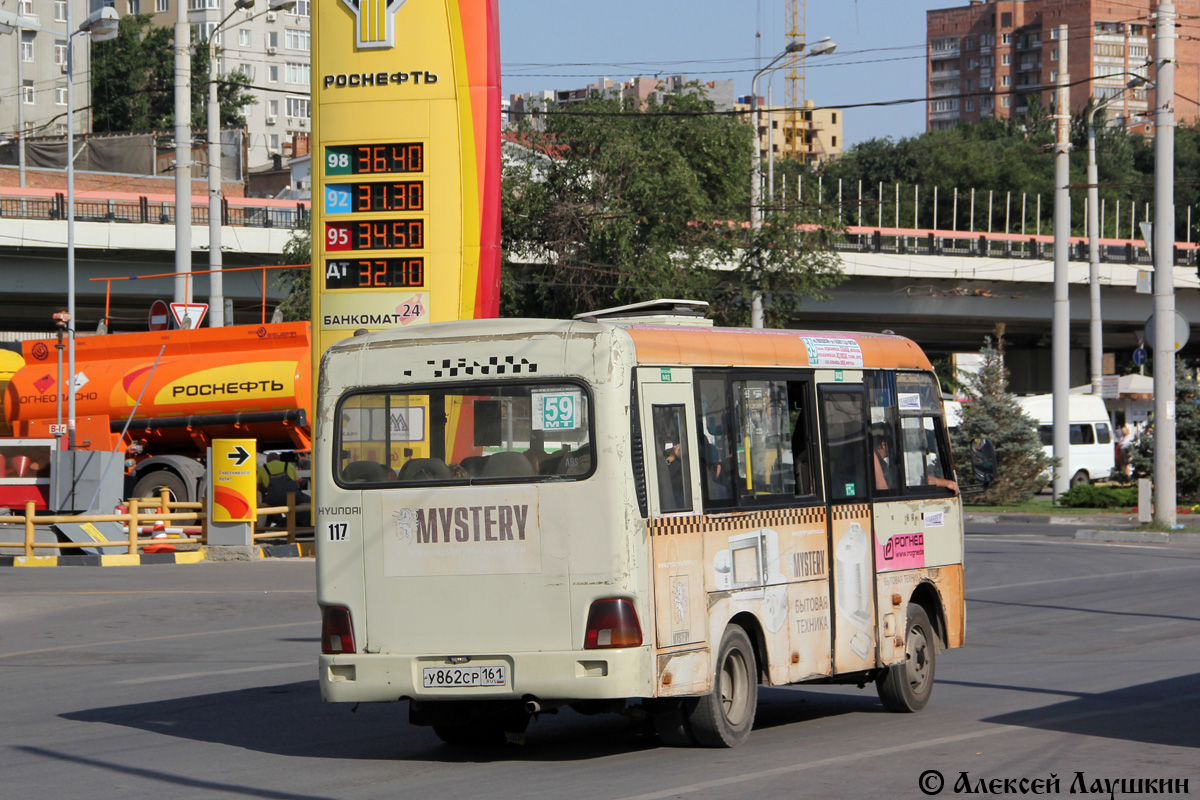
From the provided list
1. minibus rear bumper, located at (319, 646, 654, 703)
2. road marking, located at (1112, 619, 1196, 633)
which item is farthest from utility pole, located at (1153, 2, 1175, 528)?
minibus rear bumper, located at (319, 646, 654, 703)

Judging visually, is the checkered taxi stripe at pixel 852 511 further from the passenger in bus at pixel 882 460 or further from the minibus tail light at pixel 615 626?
the minibus tail light at pixel 615 626

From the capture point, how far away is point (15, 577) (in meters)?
22.7

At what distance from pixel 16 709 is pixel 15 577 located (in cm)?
1202

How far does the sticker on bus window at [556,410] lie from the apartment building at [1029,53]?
157944 mm

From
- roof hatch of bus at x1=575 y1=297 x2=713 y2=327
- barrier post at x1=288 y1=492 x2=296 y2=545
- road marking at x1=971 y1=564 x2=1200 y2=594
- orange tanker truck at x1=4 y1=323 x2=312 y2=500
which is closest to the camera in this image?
roof hatch of bus at x1=575 y1=297 x2=713 y2=327

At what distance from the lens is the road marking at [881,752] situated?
26.3 feet

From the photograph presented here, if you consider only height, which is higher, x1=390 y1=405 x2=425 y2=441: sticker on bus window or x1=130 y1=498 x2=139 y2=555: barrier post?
x1=390 y1=405 x2=425 y2=441: sticker on bus window

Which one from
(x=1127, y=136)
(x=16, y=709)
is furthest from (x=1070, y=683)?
(x=1127, y=136)

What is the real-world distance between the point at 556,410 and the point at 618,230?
118ft

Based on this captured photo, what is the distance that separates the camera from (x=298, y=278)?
151ft

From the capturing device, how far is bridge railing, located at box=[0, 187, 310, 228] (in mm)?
46781

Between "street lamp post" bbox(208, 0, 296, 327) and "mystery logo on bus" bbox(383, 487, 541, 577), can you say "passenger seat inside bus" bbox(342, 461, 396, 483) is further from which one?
"street lamp post" bbox(208, 0, 296, 327)

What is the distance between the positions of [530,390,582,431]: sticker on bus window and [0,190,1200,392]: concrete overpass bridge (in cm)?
3853

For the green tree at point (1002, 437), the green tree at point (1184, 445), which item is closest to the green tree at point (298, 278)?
the green tree at point (1002, 437)
